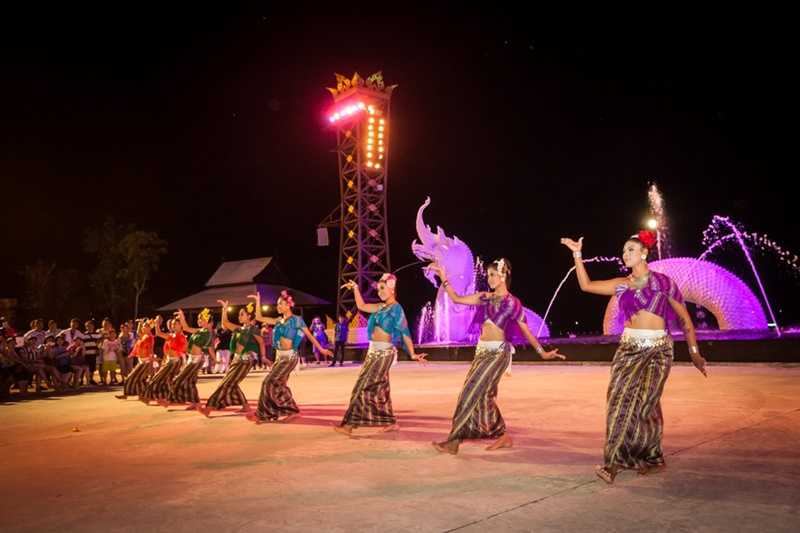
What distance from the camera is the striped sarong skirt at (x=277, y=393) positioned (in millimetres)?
8203

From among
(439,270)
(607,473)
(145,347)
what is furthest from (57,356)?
(607,473)

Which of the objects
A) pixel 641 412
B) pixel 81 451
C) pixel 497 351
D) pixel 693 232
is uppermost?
pixel 693 232

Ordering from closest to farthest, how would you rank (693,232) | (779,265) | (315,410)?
(315,410)
(779,265)
(693,232)

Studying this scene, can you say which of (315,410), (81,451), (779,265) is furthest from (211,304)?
(779,265)

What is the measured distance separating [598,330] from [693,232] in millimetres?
8197

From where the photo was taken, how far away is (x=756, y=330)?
64.4 feet

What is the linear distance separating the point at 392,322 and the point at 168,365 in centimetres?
607

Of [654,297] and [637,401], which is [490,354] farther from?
[654,297]

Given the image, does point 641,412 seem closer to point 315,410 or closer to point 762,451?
point 762,451

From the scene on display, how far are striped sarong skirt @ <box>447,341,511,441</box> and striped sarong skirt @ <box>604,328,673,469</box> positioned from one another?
1.23 m

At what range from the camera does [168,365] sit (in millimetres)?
11141

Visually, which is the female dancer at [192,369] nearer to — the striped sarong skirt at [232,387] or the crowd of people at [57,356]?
the striped sarong skirt at [232,387]

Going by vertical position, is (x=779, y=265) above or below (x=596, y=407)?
above

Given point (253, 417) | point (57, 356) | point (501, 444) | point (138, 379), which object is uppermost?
point (57, 356)
